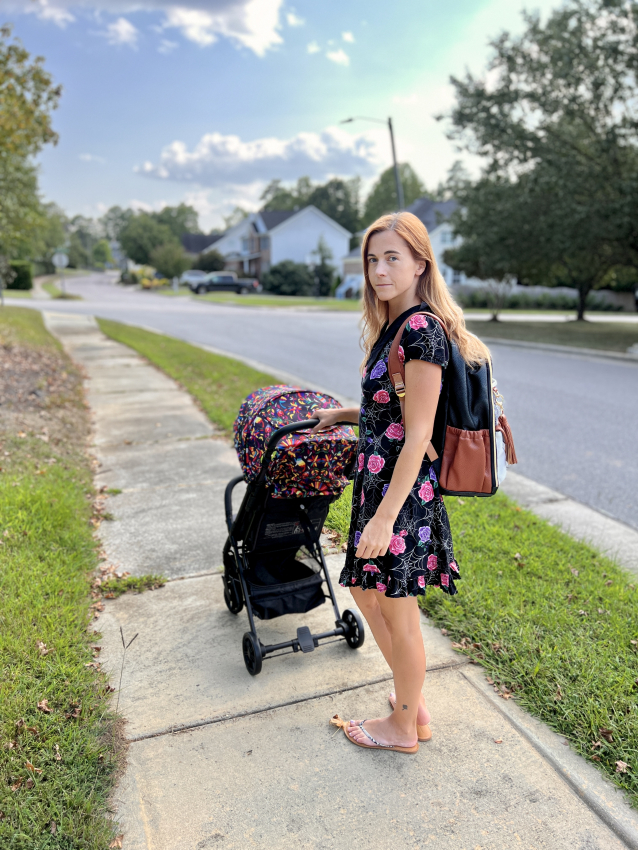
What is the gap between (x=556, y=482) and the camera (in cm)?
587

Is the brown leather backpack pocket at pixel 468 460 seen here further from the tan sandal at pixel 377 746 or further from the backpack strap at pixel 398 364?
the tan sandal at pixel 377 746

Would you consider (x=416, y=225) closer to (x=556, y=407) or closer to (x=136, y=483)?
(x=136, y=483)

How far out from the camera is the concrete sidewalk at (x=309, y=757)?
208 cm

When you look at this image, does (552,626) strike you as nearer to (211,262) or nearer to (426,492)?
(426,492)

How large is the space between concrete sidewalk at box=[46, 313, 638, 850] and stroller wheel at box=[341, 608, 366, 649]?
0.19 feet

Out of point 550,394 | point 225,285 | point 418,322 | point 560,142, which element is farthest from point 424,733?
point 225,285

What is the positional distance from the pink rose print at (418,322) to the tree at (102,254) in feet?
476

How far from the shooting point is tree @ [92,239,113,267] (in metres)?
136

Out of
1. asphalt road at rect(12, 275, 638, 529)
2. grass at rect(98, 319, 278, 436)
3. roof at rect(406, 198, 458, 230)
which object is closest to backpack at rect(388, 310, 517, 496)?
asphalt road at rect(12, 275, 638, 529)

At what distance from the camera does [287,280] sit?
49.3 metres

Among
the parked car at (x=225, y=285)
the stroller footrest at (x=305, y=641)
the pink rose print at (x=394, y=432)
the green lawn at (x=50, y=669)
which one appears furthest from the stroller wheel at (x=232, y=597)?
the parked car at (x=225, y=285)

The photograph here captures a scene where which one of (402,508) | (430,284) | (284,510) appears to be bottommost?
(284,510)

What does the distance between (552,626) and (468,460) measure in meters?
1.58

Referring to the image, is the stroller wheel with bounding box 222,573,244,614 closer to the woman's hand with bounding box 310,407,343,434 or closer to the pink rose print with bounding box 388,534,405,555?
the woman's hand with bounding box 310,407,343,434
